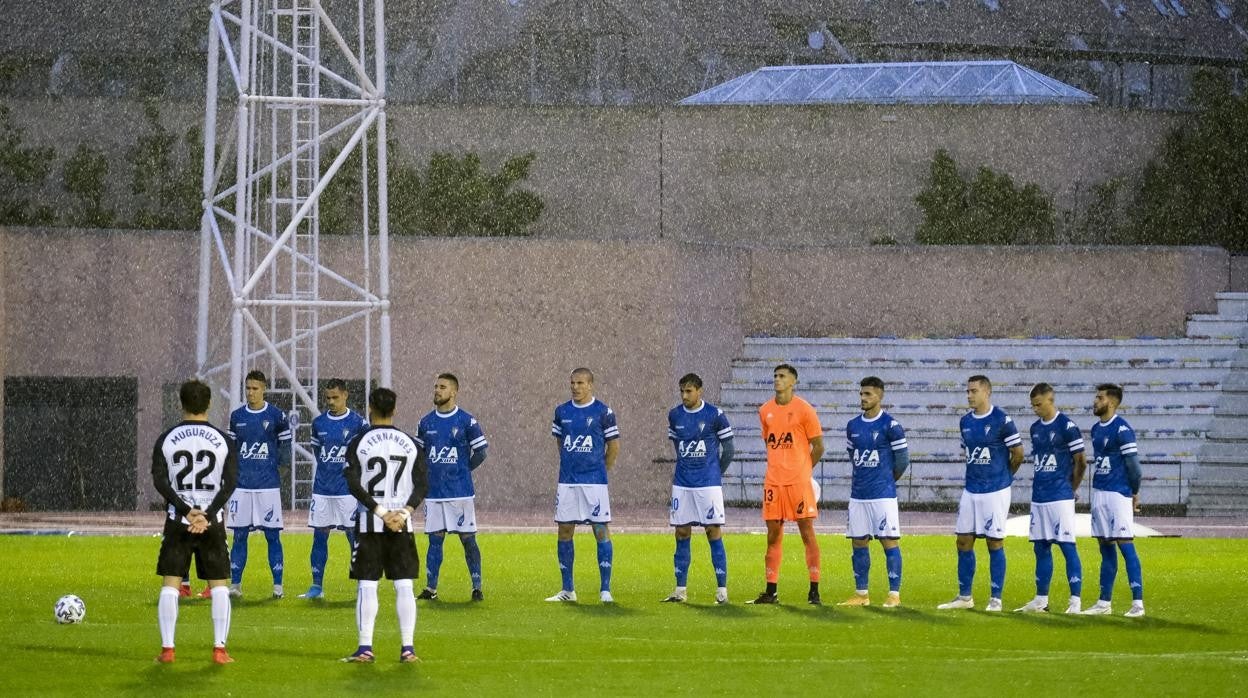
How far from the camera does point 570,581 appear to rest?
790 inches

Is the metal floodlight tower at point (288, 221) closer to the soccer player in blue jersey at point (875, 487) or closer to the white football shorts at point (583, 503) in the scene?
the white football shorts at point (583, 503)

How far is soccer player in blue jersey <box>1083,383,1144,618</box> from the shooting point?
1870 cm

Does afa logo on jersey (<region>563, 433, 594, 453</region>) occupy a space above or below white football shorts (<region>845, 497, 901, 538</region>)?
above

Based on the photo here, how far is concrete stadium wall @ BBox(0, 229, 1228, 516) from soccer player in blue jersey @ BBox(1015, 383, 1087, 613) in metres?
21.1

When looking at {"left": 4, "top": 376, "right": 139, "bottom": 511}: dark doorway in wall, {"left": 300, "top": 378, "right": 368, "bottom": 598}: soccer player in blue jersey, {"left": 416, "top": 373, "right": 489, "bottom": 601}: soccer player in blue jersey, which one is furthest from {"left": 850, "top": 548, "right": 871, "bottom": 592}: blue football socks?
{"left": 4, "top": 376, "right": 139, "bottom": 511}: dark doorway in wall

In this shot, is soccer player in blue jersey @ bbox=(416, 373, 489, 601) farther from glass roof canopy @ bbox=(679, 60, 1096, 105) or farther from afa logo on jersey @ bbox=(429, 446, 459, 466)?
glass roof canopy @ bbox=(679, 60, 1096, 105)

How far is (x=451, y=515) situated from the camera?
66.0 feet

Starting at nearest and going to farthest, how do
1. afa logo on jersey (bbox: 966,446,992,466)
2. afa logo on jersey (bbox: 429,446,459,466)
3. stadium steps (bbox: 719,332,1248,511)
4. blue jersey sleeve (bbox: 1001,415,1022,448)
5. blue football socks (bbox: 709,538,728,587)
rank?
blue jersey sleeve (bbox: 1001,415,1022,448) < afa logo on jersey (bbox: 966,446,992,466) < blue football socks (bbox: 709,538,728,587) < afa logo on jersey (bbox: 429,446,459,466) < stadium steps (bbox: 719,332,1248,511)

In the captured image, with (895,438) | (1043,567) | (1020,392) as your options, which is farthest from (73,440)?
(1043,567)

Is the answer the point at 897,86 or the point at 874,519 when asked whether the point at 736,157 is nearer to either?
the point at 897,86

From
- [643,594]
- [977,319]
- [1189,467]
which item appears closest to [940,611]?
[643,594]

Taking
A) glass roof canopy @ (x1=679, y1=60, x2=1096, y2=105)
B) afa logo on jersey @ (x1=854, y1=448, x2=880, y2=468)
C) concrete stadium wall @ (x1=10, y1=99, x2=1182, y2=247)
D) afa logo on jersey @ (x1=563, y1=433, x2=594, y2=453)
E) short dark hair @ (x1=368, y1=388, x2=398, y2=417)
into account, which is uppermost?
glass roof canopy @ (x1=679, y1=60, x2=1096, y2=105)

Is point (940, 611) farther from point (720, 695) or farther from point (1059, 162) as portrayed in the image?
point (1059, 162)

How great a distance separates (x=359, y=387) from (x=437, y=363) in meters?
1.61
